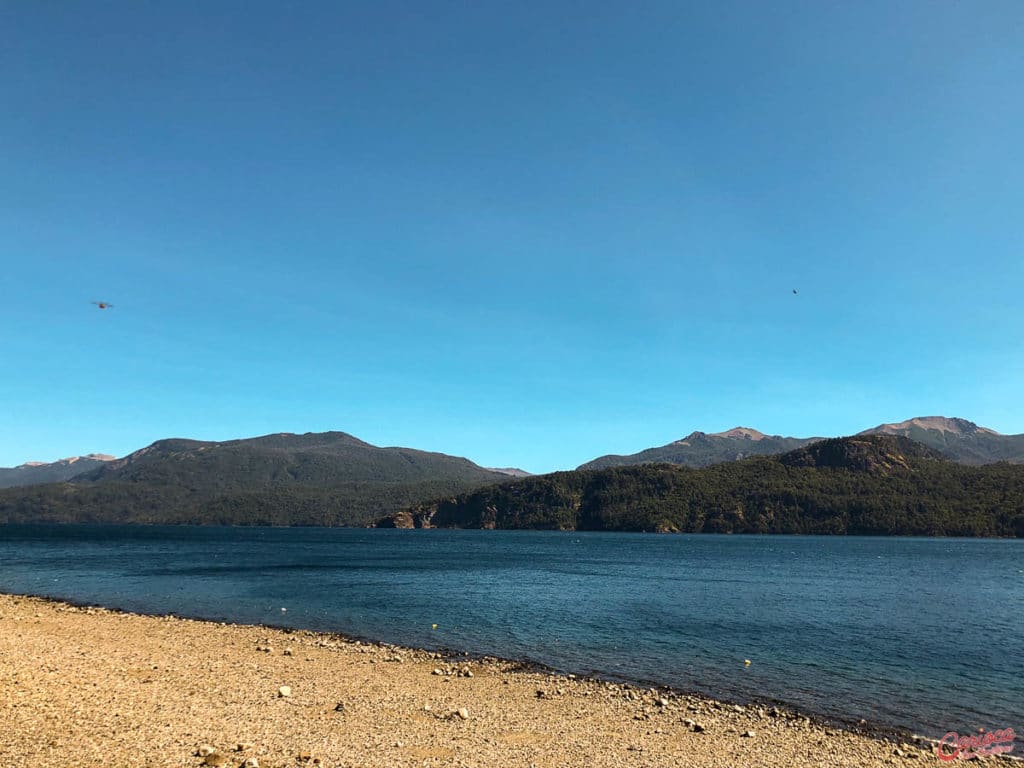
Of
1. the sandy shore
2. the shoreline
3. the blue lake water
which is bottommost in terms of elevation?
the blue lake water

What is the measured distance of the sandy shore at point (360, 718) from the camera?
19.3 m

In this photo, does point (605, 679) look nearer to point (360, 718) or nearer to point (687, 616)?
point (360, 718)

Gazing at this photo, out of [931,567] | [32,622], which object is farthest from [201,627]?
[931,567]

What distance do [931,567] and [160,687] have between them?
434 ft

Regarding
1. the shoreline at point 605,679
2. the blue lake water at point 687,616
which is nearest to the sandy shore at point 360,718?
the shoreline at point 605,679

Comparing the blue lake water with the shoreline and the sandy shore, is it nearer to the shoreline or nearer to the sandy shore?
the shoreline

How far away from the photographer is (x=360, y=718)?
2330cm

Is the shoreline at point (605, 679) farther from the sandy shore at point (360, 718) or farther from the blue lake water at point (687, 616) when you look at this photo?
the blue lake water at point (687, 616)

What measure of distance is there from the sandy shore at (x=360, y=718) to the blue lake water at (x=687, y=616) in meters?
5.37

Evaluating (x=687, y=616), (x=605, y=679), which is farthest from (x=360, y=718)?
(x=687, y=616)

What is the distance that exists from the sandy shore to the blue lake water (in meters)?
5.37

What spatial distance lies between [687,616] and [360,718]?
37.9 metres

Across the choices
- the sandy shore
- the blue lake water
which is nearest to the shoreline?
the sandy shore

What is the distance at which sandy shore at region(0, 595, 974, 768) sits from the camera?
19.3 m
